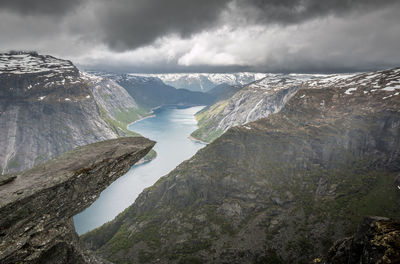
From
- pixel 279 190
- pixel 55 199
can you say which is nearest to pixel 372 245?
pixel 55 199

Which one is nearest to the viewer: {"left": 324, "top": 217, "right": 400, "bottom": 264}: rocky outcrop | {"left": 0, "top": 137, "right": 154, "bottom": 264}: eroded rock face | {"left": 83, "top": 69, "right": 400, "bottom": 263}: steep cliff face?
{"left": 324, "top": 217, "right": 400, "bottom": 264}: rocky outcrop

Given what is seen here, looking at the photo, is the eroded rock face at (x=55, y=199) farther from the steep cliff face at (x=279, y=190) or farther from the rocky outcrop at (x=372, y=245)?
the steep cliff face at (x=279, y=190)

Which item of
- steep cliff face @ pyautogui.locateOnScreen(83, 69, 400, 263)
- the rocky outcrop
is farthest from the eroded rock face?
steep cliff face @ pyautogui.locateOnScreen(83, 69, 400, 263)

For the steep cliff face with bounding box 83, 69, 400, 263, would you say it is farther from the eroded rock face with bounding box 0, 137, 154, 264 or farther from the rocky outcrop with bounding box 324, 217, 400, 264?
the eroded rock face with bounding box 0, 137, 154, 264

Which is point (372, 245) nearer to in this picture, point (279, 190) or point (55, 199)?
point (55, 199)

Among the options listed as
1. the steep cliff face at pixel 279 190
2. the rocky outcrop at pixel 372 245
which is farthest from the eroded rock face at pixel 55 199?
the steep cliff face at pixel 279 190
